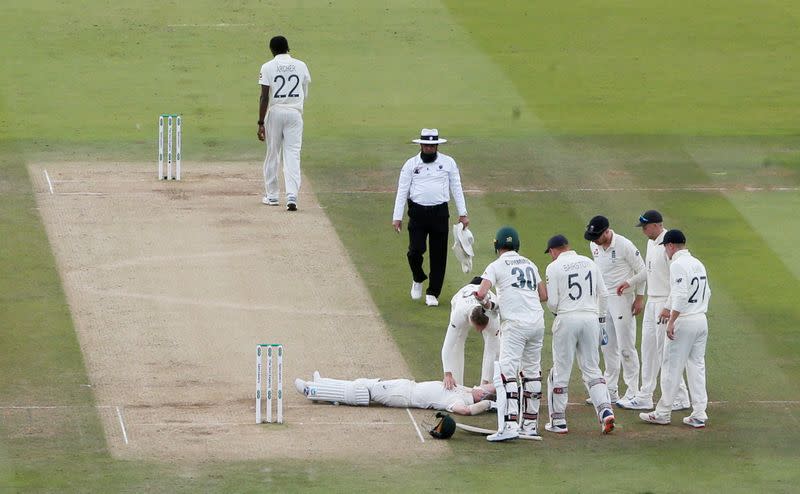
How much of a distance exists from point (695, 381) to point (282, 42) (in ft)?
28.4

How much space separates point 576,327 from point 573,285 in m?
0.38

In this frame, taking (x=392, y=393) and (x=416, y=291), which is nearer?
(x=392, y=393)

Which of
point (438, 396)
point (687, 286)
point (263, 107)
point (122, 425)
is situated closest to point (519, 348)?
point (438, 396)

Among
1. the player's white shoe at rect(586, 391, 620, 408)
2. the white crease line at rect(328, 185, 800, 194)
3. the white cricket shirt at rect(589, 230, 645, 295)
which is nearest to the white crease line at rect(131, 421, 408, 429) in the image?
the player's white shoe at rect(586, 391, 620, 408)

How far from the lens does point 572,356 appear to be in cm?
1559

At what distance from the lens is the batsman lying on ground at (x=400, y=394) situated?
52.2ft

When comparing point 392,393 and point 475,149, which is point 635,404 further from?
point 475,149

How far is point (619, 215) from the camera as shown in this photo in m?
23.1

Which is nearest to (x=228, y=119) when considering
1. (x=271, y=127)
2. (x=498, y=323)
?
(x=271, y=127)

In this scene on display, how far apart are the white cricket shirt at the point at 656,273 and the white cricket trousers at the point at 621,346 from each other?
227 millimetres

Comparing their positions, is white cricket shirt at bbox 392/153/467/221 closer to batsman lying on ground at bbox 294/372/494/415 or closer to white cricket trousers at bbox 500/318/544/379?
batsman lying on ground at bbox 294/372/494/415

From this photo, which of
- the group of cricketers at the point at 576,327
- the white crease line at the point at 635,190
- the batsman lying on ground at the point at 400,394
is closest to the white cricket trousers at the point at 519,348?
the group of cricketers at the point at 576,327

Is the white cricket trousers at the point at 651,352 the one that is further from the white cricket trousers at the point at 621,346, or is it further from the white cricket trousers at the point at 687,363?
the white cricket trousers at the point at 687,363

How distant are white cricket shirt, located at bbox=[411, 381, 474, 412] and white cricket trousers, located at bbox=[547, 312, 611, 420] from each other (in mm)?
831
